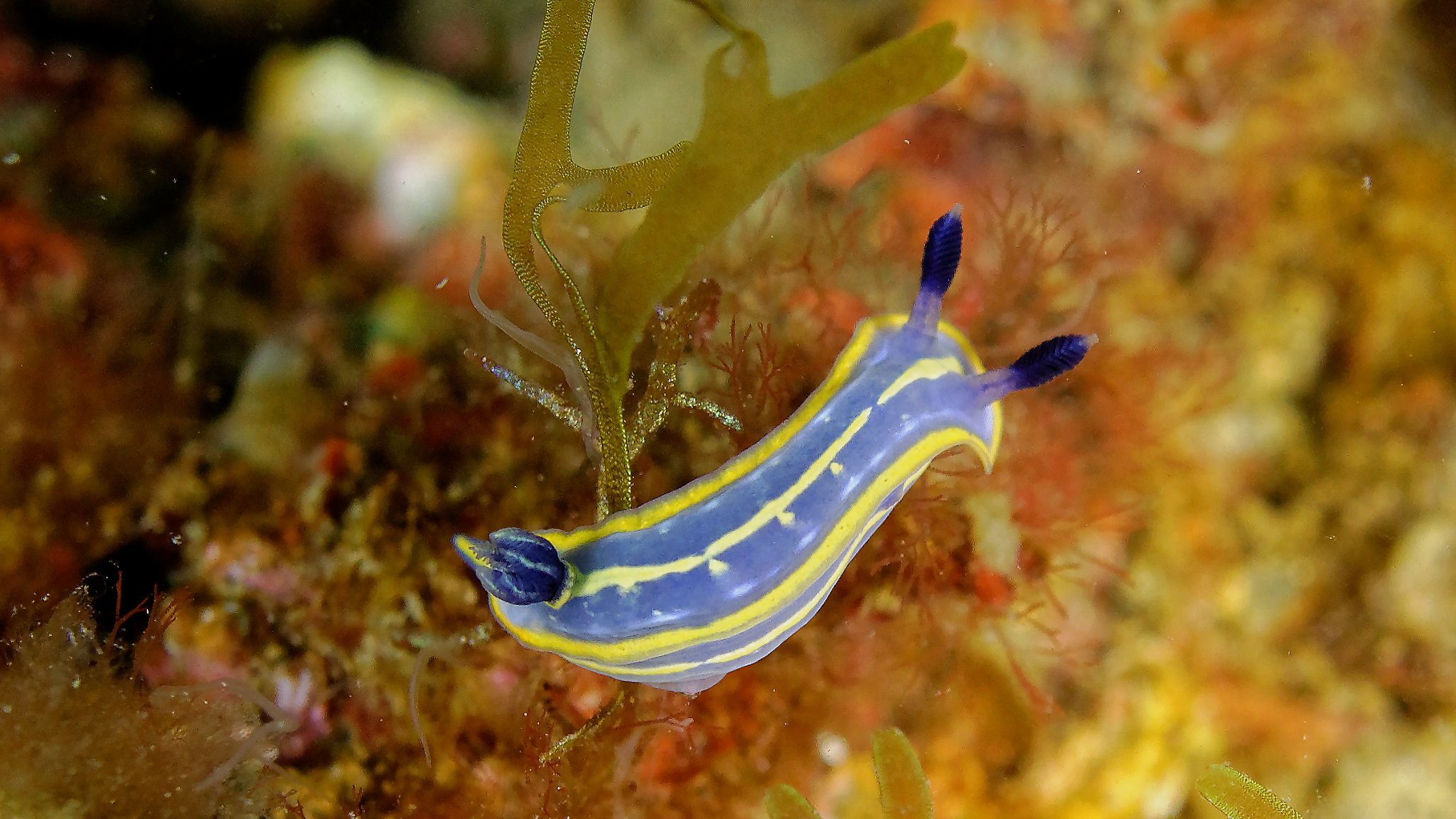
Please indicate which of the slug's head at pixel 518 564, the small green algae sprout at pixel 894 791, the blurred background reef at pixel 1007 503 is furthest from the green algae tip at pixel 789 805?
the slug's head at pixel 518 564

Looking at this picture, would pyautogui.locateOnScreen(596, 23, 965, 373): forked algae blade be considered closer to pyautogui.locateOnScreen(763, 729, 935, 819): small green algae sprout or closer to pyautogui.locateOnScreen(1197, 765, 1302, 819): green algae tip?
pyautogui.locateOnScreen(763, 729, 935, 819): small green algae sprout

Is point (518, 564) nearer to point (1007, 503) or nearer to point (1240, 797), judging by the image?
point (1007, 503)

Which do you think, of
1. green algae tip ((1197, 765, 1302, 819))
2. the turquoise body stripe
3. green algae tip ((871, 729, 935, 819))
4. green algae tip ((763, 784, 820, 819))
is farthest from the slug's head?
green algae tip ((1197, 765, 1302, 819))

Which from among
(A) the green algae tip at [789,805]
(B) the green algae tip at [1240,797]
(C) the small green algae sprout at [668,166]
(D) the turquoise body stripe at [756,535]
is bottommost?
(B) the green algae tip at [1240,797]

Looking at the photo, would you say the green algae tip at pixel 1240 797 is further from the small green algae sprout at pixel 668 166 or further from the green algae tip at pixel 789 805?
the small green algae sprout at pixel 668 166

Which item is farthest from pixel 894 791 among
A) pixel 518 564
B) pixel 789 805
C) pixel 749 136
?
pixel 749 136

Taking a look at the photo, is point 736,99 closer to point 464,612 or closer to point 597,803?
point 464,612

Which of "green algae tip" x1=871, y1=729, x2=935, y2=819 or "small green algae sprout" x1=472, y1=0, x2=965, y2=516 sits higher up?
"small green algae sprout" x1=472, y1=0, x2=965, y2=516

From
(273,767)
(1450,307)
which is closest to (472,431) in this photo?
(273,767)
